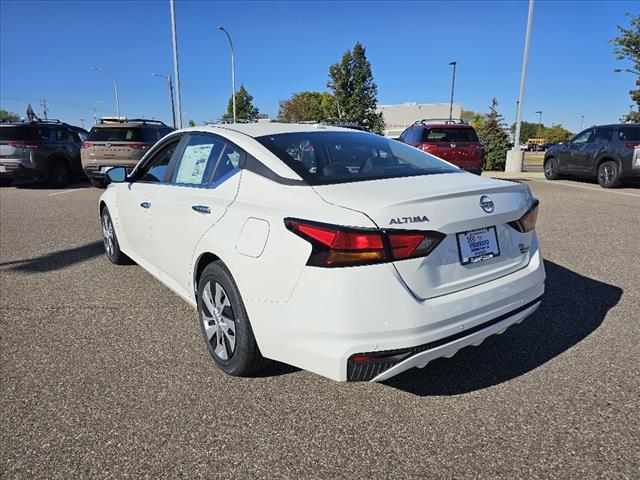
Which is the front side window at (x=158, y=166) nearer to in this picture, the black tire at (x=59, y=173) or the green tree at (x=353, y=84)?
the black tire at (x=59, y=173)

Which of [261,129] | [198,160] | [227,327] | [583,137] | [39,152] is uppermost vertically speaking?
[583,137]

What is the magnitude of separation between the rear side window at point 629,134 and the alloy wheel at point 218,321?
1311cm

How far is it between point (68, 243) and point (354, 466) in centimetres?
580

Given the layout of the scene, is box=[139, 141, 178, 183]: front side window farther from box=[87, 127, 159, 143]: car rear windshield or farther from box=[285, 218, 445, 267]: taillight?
box=[87, 127, 159, 143]: car rear windshield

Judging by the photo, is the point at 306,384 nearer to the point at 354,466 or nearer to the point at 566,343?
the point at 354,466

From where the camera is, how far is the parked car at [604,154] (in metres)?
12.3

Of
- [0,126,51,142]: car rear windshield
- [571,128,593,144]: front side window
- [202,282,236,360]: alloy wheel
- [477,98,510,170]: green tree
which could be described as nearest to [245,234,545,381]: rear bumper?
[202,282,236,360]: alloy wheel

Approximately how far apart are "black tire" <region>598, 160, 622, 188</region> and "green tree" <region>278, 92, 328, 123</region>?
52077mm

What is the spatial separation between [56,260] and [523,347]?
17.0 feet

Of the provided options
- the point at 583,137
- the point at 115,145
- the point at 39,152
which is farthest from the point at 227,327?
the point at 583,137

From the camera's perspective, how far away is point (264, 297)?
94.8 inches

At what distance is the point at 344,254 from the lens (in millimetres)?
2119

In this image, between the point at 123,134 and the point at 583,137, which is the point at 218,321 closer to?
the point at 123,134

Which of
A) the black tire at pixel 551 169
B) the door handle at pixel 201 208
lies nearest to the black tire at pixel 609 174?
the black tire at pixel 551 169
